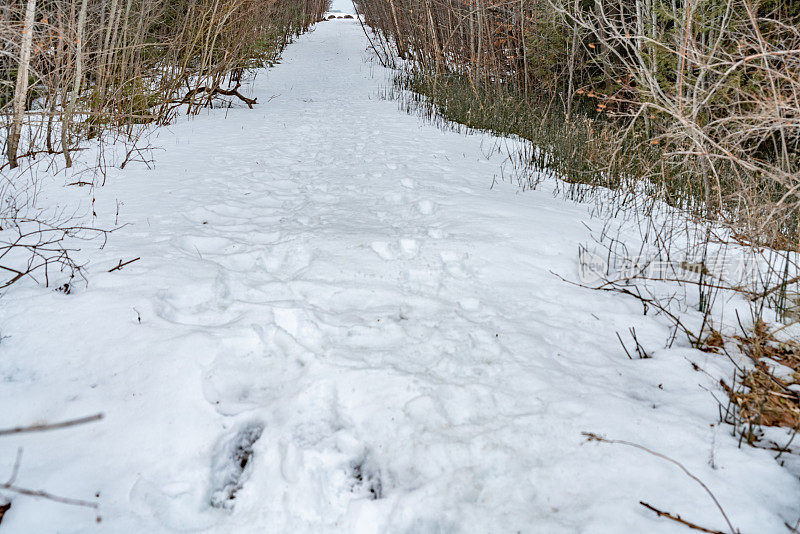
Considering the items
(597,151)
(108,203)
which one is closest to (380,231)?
(108,203)

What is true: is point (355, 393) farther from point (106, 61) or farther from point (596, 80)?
point (596, 80)

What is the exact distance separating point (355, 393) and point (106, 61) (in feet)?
23.7

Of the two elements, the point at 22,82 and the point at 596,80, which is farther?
the point at 596,80

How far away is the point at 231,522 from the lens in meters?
1.25

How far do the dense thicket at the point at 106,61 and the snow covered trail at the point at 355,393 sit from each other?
5.77ft

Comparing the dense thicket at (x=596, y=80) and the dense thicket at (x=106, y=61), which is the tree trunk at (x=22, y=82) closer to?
the dense thicket at (x=106, y=61)

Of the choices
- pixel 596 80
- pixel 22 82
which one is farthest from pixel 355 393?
pixel 596 80

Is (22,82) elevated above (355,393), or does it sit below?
above

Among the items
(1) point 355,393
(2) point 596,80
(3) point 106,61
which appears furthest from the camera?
(2) point 596,80

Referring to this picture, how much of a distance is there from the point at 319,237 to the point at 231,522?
2028mm

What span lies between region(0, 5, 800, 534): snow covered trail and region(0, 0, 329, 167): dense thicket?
5.77 feet

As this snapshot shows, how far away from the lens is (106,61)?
6547 mm

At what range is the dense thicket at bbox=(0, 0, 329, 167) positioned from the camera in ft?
12.9

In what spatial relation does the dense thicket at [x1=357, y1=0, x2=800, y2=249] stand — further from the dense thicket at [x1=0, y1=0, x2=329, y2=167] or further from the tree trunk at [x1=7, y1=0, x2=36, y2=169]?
the tree trunk at [x1=7, y1=0, x2=36, y2=169]
